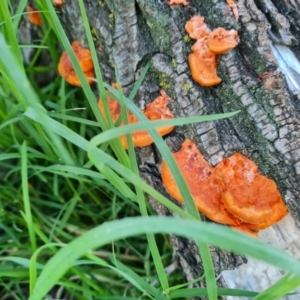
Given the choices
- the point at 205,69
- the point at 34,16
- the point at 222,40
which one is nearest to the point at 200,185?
the point at 205,69

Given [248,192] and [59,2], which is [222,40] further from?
[59,2]

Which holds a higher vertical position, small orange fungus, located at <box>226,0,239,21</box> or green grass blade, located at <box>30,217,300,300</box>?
small orange fungus, located at <box>226,0,239,21</box>

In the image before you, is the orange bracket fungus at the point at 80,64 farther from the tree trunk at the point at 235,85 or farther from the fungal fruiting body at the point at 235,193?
the fungal fruiting body at the point at 235,193

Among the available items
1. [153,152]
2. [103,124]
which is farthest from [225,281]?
[103,124]

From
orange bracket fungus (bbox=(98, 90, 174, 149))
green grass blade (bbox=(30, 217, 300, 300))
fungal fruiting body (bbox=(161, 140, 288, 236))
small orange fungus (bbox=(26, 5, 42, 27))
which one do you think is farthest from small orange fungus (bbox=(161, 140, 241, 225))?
small orange fungus (bbox=(26, 5, 42, 27))

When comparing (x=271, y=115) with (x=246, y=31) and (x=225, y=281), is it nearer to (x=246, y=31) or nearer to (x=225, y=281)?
(x=246, y=31)

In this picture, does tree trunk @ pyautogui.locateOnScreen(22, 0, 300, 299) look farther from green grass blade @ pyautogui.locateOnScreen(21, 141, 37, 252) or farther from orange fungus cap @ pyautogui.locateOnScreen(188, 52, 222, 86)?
green grass blade @ pyautogui.locateOnScreen(21, 141, 37, 252)

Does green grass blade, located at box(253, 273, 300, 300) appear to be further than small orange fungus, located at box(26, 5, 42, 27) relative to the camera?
No
